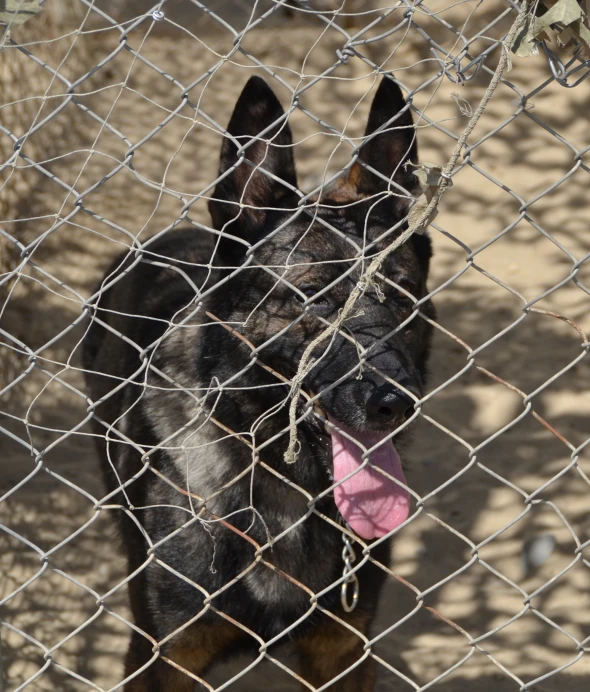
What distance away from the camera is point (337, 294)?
2438 millimetres

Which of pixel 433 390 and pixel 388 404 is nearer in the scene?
pixel 388 404

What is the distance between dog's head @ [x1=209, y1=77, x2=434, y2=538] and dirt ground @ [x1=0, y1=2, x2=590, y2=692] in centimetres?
81

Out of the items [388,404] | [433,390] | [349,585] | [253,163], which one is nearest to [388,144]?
[253,163]

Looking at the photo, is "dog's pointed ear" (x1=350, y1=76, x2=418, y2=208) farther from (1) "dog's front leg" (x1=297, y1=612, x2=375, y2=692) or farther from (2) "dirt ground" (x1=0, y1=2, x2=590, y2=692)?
(1) "dog's front leg" (x1=297, y1=612, x2=375, y2=692)

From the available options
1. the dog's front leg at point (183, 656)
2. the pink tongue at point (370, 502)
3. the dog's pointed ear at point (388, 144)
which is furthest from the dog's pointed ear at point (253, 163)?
the dog's front leg at point (183, 656)

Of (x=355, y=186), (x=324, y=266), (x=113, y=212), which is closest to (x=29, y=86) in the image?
(x=113, y=212)

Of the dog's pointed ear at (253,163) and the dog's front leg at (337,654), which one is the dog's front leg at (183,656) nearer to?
the dog's front leg at (337,654)

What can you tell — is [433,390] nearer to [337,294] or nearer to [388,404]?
[337,294]

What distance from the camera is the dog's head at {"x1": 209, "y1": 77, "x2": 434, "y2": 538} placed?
2240mm

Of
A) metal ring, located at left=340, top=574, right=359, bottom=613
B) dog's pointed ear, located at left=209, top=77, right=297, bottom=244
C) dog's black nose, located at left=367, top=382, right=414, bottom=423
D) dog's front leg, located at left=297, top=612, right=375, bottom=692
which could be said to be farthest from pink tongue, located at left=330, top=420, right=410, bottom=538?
dog's pointed ear, located at left=209, top=77, right=297, bottom=244

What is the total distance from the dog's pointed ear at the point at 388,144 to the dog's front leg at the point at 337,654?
136 cm

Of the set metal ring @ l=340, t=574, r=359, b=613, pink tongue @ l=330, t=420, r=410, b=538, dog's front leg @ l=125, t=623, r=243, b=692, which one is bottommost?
dog's front leg @ l=125, t=623, r=243, b=692

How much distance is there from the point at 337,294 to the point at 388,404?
15.9 inches

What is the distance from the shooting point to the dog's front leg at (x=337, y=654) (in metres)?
2.87
